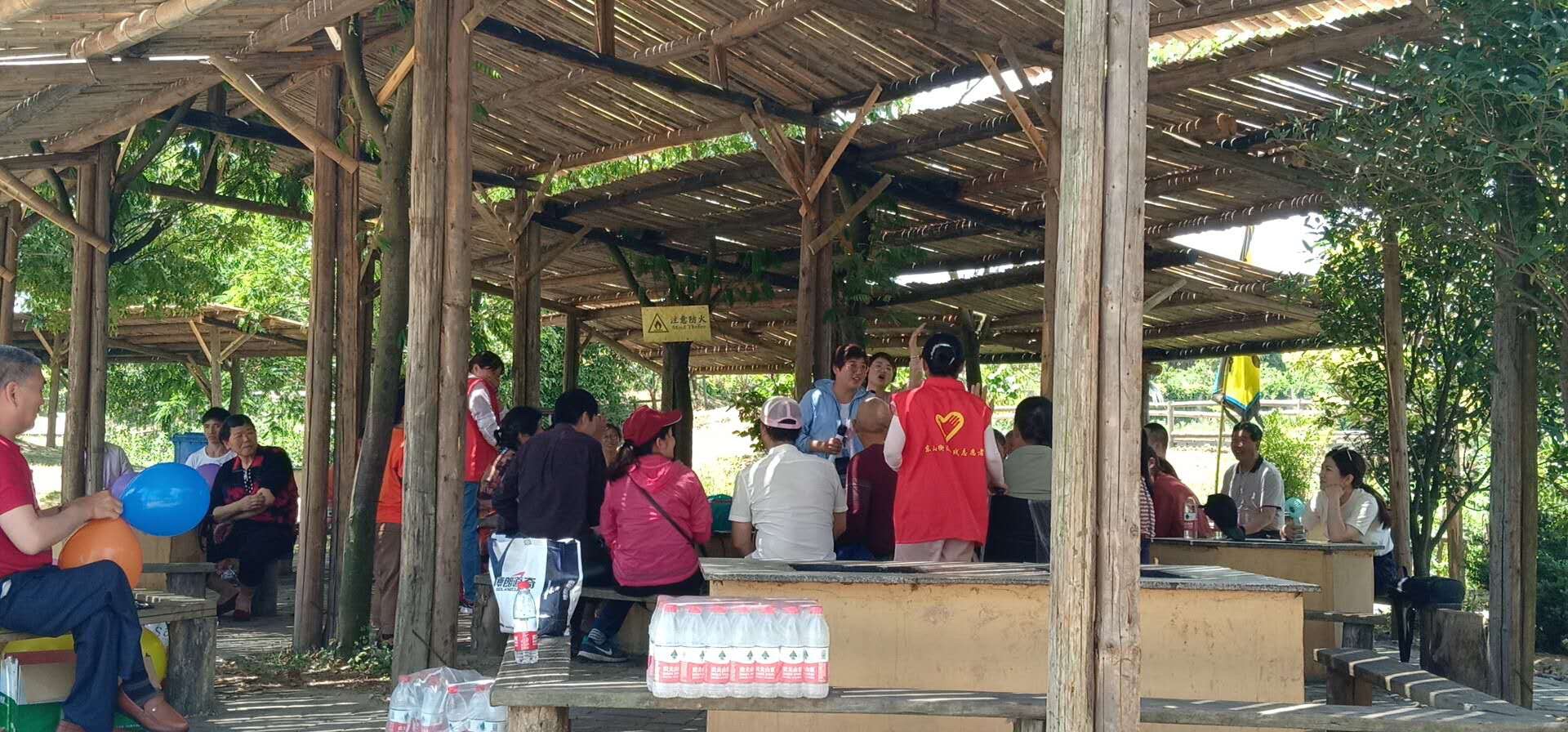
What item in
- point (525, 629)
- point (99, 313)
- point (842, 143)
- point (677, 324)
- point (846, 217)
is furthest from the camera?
point (677, 324)

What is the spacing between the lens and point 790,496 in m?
5.61

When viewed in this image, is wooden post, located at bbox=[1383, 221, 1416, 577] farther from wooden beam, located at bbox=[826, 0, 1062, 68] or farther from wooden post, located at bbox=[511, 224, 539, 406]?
wooden post, located at bbox=[511, 224, 539, 406]

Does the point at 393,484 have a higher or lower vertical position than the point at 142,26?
lower

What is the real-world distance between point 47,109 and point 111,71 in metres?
0.82

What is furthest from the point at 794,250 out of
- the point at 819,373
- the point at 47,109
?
the point at 47,109

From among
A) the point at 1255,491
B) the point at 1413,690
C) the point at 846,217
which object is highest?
the point at 846,217

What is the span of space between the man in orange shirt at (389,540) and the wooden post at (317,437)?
0.29 m

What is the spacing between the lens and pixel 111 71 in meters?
6.94

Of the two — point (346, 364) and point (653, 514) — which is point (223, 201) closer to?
point (346, 364)

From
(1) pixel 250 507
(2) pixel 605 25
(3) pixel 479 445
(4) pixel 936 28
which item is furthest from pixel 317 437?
(4) pixel 936 28

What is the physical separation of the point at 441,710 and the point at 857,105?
5.12 metres

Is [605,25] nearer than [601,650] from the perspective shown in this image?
No

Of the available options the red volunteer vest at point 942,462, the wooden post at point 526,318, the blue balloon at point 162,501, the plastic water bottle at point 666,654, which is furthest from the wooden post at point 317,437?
the plastic water bottle at point 666,654

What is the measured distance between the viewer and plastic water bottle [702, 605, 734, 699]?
360 cm
